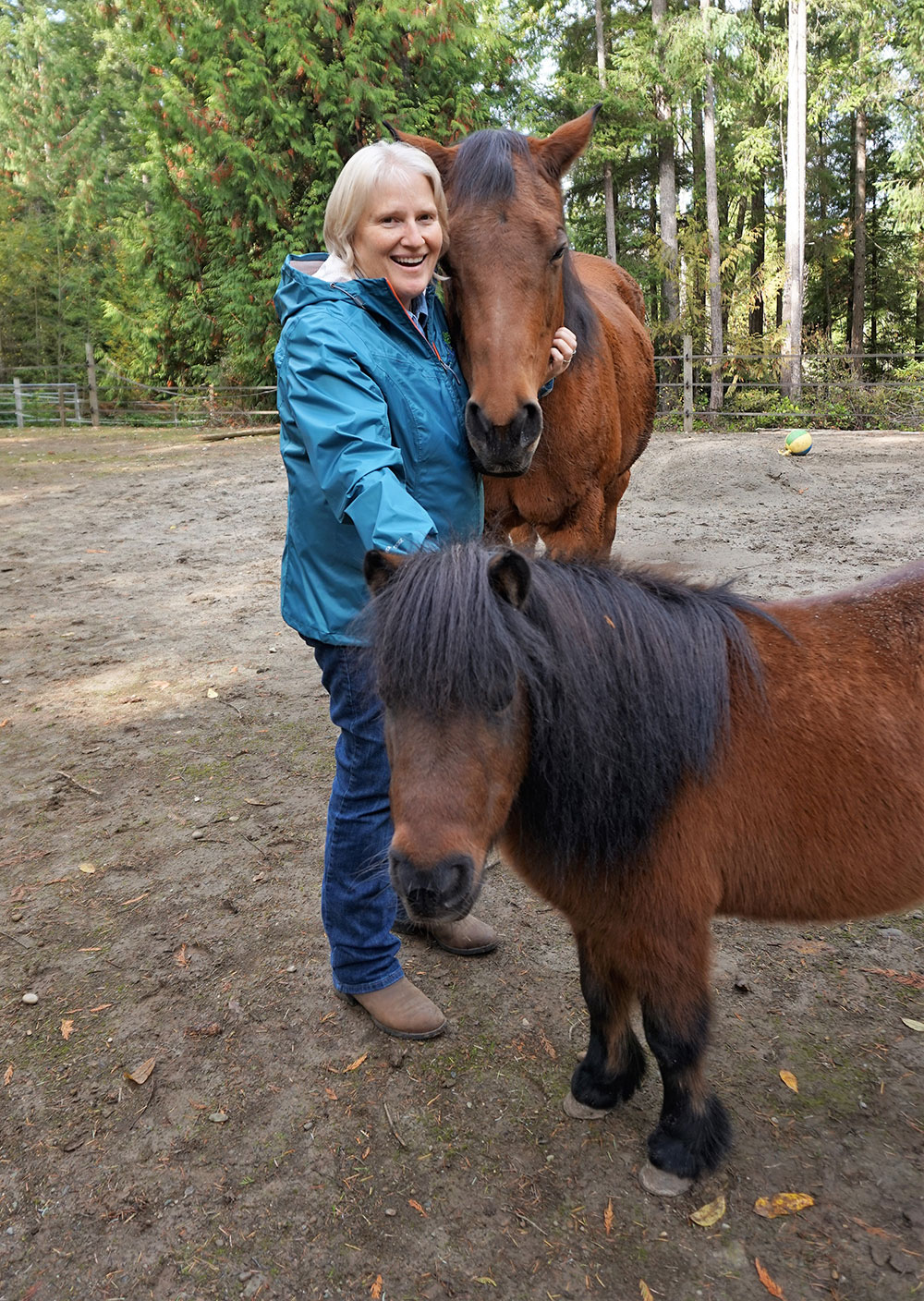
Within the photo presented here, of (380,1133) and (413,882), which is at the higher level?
(413,882)

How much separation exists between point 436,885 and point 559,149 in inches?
126

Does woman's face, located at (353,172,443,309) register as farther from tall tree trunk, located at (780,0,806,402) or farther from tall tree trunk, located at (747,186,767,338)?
tall tree trunk, located at (747,186,767,338)

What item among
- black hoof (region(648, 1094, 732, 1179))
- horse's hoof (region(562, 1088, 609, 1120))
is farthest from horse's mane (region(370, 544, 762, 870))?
horse's hoof (region(562, 1088, 609, 1120))

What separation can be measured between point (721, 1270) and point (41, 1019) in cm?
216

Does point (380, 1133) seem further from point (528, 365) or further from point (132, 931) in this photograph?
point (528, 365)

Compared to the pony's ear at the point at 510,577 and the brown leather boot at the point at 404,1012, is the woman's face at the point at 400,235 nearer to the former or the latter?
the pony's ear at the point at 510,577

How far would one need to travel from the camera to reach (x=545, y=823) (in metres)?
2.05

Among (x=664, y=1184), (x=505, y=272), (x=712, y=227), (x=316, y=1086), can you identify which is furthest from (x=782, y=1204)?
(x=712, y=227)

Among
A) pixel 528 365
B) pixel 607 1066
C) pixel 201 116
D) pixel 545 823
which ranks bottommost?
pixel 607 1066

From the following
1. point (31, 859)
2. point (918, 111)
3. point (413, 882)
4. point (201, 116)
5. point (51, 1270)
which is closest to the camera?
point (413, 882)

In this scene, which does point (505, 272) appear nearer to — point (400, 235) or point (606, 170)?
point (400, 235)

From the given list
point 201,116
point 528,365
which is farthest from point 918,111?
point 528,365

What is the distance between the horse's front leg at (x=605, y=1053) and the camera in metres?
2.37

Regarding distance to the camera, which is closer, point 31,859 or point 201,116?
point 31,859
